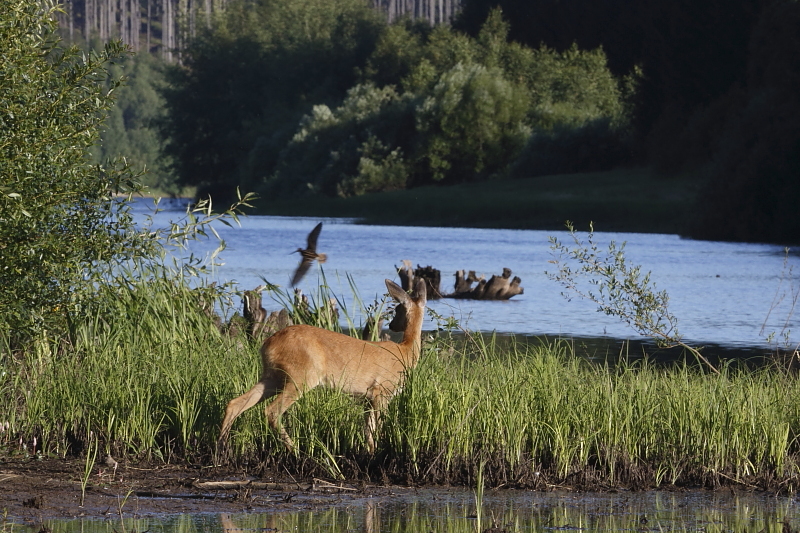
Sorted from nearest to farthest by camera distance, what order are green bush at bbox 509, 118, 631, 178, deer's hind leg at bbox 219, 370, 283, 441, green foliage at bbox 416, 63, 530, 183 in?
deer's hind leg at bbox 219, 370, 283, 441 < green bush at bbox 509, 118, 631, 178 < green foliage at bbox 416, 63, 530, 183

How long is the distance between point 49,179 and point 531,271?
20647 millimetres

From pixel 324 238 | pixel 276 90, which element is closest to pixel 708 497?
pixel 324 238

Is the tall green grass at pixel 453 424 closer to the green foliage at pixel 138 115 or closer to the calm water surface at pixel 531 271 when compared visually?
the calm water surface at pixel 531 271

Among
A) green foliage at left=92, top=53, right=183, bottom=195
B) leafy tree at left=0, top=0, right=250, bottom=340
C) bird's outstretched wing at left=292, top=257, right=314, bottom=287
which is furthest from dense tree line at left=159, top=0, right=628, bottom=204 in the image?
leafy tree at left=0, top=0, right=250, bottom=340

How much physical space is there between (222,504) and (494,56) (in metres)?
68.0

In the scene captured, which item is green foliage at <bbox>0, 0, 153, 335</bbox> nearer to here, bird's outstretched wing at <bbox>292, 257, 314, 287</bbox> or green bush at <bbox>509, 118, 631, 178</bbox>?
bird's outstretched wing at <bbox>292, 257, 314, 287</bbox>

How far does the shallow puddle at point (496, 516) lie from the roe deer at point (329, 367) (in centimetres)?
83

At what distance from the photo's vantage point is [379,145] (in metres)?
65.7

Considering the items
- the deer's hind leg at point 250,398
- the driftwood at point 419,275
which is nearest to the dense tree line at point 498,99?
the driftwood at point 419,275

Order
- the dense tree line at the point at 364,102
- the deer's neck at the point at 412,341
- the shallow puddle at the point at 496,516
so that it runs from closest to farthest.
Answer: the shallow puddle at the point at 496,516 → the deer's neck at the point at 412,341 → the dense tree line at the point at 364,102

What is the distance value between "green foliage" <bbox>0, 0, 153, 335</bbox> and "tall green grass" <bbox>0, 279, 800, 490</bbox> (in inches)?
25.0

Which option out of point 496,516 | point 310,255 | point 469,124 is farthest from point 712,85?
point 496,516

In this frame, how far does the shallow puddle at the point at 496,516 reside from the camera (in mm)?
5863

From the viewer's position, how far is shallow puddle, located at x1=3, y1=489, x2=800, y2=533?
231 inches
